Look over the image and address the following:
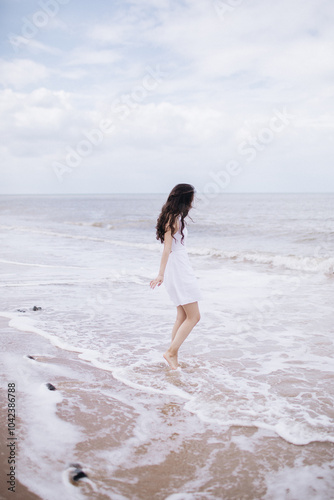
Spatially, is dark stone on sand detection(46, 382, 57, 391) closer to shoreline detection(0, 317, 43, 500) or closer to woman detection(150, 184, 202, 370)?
shoreline detection(0, 317, 43, 500)

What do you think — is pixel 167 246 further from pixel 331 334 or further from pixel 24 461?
pixel 331 334

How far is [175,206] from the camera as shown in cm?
446

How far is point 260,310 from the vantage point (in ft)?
25.5

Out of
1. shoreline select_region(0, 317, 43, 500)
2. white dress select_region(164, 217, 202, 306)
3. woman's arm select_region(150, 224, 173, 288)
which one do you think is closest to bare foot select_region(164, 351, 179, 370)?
white dress select_region(164, 217, 202, 306)

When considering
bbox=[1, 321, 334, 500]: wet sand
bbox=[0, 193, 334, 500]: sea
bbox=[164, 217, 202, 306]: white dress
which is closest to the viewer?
bbox=[1, 321, 334, 500]: wet sand

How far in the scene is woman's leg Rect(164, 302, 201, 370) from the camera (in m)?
4.72

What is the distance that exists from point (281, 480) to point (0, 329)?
4741 mm

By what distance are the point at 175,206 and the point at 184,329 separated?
147cm

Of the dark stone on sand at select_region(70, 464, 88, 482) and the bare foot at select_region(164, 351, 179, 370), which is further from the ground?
the bare foot at select_region(164, 351, 179, 370)

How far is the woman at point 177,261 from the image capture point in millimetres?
4465

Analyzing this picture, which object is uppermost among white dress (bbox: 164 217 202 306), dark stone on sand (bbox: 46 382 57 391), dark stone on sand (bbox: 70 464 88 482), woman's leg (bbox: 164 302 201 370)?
white dress (bbox: 164 217 202 306)

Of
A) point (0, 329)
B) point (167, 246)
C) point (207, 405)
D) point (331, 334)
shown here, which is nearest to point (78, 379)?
point (207, 405)

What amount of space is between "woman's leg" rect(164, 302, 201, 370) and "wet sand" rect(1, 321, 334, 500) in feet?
2.55

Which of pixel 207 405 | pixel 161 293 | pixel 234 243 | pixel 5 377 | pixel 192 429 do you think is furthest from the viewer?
pixel 234 243
